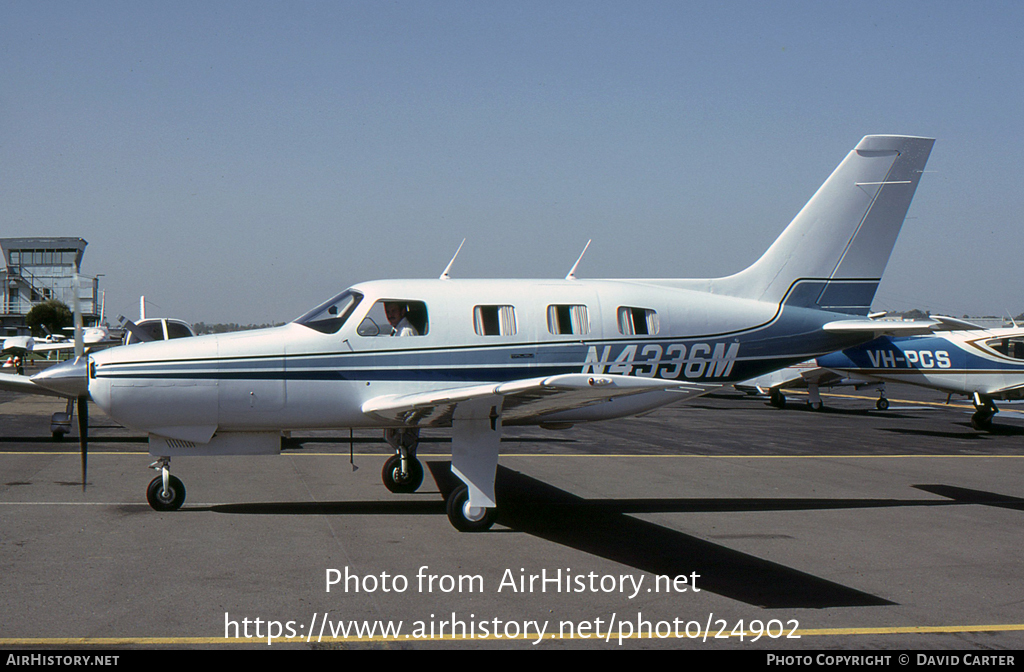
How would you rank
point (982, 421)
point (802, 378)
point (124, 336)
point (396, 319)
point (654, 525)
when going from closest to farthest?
point (654, 525) < point (396, 319) < point (982, 421) < point (124, 336) < point (802, 378)

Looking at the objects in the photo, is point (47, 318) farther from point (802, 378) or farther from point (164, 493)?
point (164, 493)

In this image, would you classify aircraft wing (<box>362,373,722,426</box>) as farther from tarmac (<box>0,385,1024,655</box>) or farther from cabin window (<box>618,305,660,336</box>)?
cabin window (<box>618,305,660,336</box>)

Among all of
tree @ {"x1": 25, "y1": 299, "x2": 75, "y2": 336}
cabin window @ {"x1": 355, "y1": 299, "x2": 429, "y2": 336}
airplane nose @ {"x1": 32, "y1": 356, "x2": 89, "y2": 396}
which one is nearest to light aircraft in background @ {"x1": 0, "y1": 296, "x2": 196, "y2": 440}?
airplane nose @ {"x1": 32, "y1": 356, "x2": 89, "y2": 396}

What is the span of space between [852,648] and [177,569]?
5.49 metres

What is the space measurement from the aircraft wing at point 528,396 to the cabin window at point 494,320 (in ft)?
3.52

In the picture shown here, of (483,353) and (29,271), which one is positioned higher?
(483,353)

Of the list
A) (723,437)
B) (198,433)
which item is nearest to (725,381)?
(198,433)

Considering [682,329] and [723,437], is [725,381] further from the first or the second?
[723,437]

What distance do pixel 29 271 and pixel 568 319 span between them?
4194 inches

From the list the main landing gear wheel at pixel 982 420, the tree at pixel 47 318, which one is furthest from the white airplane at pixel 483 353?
the tree at pixel 47 318

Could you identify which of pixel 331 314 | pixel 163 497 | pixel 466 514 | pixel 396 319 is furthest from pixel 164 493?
pixel 466 514

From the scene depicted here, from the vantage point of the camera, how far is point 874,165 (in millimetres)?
11422

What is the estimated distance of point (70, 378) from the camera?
28.4 ft

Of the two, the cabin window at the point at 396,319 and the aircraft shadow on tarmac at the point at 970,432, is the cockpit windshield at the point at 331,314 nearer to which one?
the cabin window at the point at 396,319
